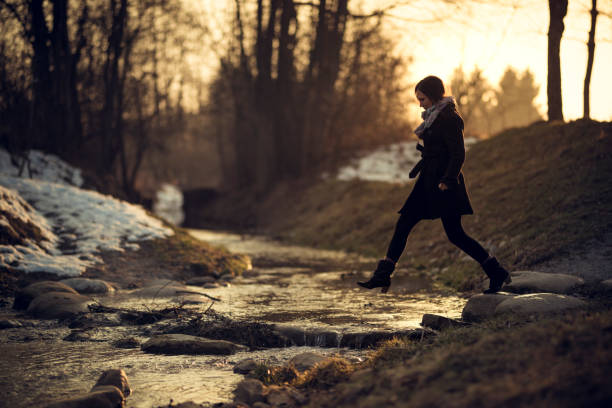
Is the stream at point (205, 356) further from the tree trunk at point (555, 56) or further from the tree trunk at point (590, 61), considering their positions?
the tree trunk at point (590, 61)

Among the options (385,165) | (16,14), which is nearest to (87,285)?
(16,14)

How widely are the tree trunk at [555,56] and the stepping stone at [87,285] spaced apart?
11830 millimetres

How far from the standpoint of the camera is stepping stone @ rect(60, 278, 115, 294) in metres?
8.62

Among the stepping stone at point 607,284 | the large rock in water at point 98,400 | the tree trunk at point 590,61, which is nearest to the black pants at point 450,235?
the stepping stone at point 607,284

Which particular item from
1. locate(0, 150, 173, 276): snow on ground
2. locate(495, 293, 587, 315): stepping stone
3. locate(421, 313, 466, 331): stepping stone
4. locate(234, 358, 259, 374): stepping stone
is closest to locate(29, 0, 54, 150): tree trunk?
locate(0, 150, 173, 276): snow on ground

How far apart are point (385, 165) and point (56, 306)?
2169cm

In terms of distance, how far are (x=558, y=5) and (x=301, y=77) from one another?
17.2 metres

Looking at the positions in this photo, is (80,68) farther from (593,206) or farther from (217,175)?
(217,175)

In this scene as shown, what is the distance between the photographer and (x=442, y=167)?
19.6 feet

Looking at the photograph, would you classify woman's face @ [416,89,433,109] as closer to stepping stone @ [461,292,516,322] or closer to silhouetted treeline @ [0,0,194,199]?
stepping stone @ [461,292,516,322]

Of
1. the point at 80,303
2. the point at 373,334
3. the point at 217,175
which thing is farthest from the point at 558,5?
the point at 217,175

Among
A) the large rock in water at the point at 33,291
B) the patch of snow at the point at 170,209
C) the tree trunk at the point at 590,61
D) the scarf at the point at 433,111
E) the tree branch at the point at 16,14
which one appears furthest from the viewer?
the patch of snow at the point at 170,209

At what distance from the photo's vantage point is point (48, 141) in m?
17.2

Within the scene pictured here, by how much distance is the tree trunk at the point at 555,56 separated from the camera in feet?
47.9
